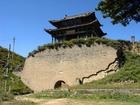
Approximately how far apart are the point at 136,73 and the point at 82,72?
742 centimetres

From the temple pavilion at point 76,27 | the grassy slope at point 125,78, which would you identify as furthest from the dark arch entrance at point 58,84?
the grassy slope at point 125,78

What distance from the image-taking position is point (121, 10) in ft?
57.2

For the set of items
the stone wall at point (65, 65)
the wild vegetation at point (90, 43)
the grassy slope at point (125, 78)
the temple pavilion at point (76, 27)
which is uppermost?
the temple pavilion at point (76, 27)

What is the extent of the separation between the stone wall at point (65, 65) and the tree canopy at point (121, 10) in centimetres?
1241

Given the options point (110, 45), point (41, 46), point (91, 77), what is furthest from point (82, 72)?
point (41, 46)

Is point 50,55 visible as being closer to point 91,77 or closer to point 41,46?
point 41,46

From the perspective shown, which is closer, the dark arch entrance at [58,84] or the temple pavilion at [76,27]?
the dark arch entrance at [58,84]

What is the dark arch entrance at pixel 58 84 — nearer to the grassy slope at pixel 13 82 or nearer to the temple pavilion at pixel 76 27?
the grassy slope at pixel 13 82

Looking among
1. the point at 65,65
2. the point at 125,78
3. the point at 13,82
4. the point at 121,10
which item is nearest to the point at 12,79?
the point at 13,82

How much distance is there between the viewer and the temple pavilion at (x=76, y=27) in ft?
123

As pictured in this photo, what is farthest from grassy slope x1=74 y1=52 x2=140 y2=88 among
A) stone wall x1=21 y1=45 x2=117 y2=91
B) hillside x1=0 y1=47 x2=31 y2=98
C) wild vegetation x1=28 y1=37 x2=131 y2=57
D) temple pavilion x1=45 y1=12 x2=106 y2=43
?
temple pavilion x1=45 y1=12 x2=106 y2=43

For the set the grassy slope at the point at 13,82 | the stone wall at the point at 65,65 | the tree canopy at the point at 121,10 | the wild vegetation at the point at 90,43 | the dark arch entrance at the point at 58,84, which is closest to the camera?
the tree canopy at the point at 121,10

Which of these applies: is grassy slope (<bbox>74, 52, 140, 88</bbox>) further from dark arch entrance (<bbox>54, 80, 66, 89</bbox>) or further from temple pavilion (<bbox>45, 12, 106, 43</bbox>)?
temple pavilion (<bbox>45, 12, 106, 43</bbox>)

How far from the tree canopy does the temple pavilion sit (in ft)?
62.0
